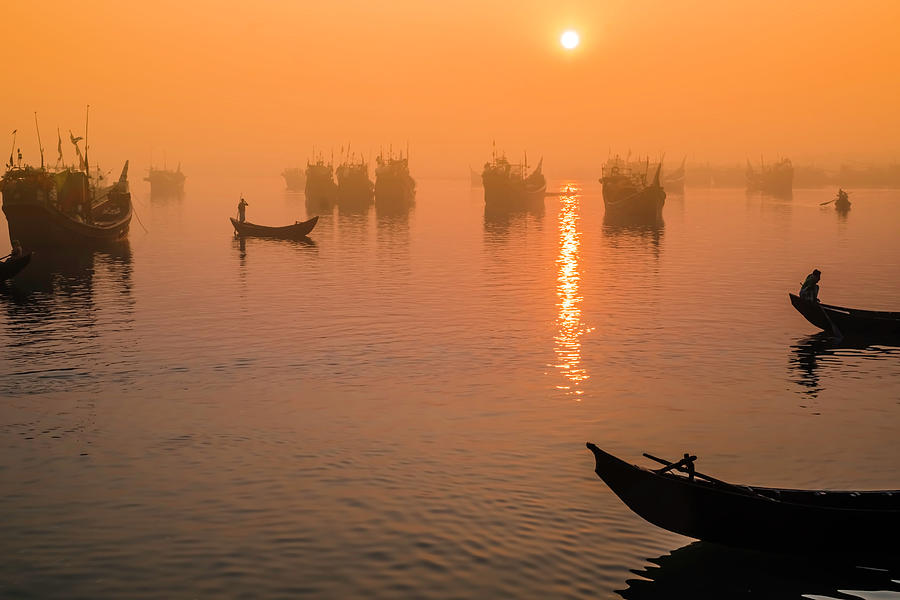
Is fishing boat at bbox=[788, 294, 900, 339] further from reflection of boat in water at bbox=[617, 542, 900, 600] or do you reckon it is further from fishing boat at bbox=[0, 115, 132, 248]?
fishing boat at bbox=[0, 115, 132, 248]

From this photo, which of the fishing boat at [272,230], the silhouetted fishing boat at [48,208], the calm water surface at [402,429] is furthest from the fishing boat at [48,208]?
the calm water surface at [402,429]

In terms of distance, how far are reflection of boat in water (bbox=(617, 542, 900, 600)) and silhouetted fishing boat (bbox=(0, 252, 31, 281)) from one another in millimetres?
50117

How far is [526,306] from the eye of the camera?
169 feet

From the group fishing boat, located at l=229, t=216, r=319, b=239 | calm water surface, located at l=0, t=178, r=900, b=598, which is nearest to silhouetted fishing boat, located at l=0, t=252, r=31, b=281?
calm water surface, located at l=0, t=178, r=900, b=598

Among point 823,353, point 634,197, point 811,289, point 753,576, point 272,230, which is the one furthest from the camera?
point 634,197

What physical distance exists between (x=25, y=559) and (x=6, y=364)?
1978cm

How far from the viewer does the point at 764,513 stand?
16312 mm

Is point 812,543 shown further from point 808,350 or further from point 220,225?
point 220,225

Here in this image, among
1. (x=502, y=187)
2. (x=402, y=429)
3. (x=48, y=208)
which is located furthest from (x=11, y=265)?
(x=502, y=187)

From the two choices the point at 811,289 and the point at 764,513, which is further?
the point at 811,289

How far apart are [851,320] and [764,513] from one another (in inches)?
962

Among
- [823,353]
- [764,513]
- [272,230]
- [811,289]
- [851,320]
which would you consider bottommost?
[823,353]

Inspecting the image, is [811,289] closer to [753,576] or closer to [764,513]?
[764,513]

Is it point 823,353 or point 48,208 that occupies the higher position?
point 48,208
